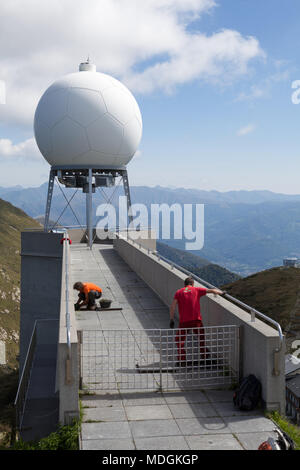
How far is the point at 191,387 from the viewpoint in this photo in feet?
27.5

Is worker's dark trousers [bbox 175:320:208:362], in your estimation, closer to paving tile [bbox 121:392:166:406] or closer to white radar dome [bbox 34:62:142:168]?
paving tile [bbox 121:392:166:406]

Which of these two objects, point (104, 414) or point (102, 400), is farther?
point (102, 400)

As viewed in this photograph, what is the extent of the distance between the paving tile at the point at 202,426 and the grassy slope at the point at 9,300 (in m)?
11.1

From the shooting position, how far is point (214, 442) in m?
6.49

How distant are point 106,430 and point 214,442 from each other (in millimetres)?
1439

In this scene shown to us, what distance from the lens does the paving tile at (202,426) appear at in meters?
6.80

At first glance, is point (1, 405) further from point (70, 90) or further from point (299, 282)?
point (299, 282)

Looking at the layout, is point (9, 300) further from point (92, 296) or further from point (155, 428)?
point (155, 428)

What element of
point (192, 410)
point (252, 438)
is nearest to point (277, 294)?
point (192, 410)

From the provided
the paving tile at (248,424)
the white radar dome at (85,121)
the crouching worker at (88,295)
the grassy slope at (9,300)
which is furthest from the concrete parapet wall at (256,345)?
the white radar dome at (85,121)

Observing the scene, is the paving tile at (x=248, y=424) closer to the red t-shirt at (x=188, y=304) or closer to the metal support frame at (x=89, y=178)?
the red t-shirt at (x=188, y=304)

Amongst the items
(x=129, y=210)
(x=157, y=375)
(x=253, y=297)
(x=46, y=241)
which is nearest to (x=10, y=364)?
(x=253, y=297)

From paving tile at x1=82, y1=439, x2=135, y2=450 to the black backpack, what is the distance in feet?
6.23
